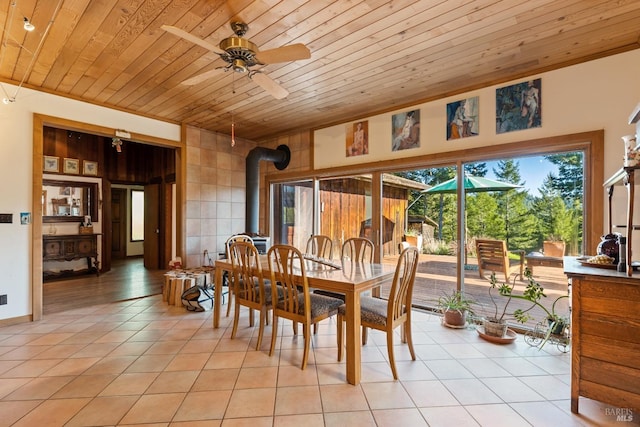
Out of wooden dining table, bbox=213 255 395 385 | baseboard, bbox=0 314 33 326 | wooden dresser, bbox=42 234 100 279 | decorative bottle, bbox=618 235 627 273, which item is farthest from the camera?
wooden dresser, bbox=42 234 100 279

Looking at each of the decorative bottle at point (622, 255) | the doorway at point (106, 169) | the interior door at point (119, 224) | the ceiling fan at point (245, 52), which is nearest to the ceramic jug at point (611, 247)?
the decorative bottle at point (622, 255)

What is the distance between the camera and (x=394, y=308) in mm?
2355

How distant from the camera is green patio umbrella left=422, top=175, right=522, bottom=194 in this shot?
3310 mm

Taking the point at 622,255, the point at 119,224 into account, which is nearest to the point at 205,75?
the point at 622,255

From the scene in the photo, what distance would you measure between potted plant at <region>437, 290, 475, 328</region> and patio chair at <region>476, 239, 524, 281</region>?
37 cm

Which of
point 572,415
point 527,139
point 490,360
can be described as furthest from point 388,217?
point 572,415

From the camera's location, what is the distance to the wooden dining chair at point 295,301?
239 centimetres

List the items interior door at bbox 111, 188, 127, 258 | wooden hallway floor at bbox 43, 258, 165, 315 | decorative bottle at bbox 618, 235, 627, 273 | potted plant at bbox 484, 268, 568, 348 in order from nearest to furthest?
decorative bottle at bbox 618, 235, 627, 273
potted plant at bbox 484, 268, 568, 348
wooden hallway floor at bbox 43, 258, 165, 315
interior door at bbox 111, 188, 127, 258

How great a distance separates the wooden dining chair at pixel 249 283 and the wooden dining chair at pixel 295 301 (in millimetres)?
147

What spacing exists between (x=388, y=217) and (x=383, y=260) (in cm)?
60

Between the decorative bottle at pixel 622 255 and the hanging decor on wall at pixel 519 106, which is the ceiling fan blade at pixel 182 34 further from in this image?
the decorative bottle at pixel 622 255

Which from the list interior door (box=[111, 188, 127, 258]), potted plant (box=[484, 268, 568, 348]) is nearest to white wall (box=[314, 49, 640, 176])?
potted plant (box=[484, 268, 568, 348])

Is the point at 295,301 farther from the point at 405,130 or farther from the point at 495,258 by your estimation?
the point at 405,130

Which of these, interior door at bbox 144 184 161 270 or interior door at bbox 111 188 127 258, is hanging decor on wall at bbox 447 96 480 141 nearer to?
interior door at bbox 144 184 161 270
